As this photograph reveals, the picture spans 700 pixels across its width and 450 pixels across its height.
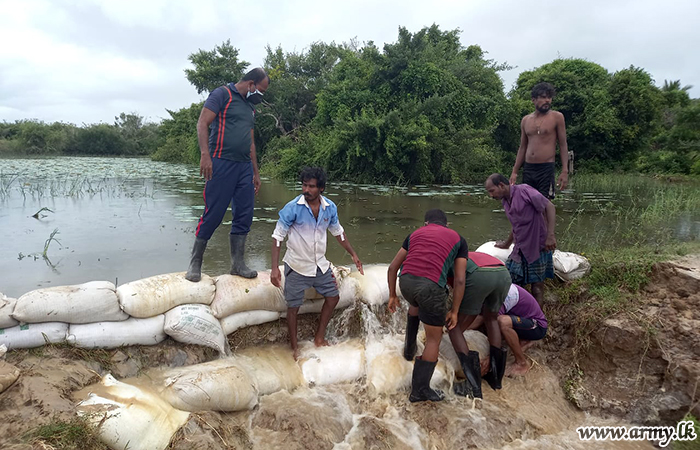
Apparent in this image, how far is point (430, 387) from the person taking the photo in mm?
3023

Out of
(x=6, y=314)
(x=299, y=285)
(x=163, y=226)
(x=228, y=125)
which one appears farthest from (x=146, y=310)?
(x=163, y=226)

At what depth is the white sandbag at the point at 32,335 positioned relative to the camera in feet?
8.09

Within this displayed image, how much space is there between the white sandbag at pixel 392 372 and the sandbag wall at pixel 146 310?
0.51m

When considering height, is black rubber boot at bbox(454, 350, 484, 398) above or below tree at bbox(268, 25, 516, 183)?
below

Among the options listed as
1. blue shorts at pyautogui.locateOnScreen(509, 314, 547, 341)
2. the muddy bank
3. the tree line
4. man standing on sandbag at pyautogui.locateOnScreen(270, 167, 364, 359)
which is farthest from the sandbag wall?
the tree line

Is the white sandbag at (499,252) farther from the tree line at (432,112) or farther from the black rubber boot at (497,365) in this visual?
the tree line at (432,112)

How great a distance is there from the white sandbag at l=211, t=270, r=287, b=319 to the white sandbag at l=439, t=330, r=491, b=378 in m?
1.28

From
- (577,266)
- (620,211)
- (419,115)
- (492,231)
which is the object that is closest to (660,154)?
(419,115)

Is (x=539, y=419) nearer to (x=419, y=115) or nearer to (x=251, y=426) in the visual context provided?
(x=251, y=426)

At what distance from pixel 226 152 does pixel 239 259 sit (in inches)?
33.3

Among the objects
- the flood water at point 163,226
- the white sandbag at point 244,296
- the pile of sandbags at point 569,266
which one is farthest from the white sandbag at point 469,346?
the flood water at point 163,226

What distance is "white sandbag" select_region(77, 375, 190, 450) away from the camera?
6.50 ft

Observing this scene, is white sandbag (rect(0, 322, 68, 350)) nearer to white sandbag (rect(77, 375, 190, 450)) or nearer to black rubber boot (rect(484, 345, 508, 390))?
white sandbag (rect(77, 375, 190, 450))

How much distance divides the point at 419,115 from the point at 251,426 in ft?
40.8
